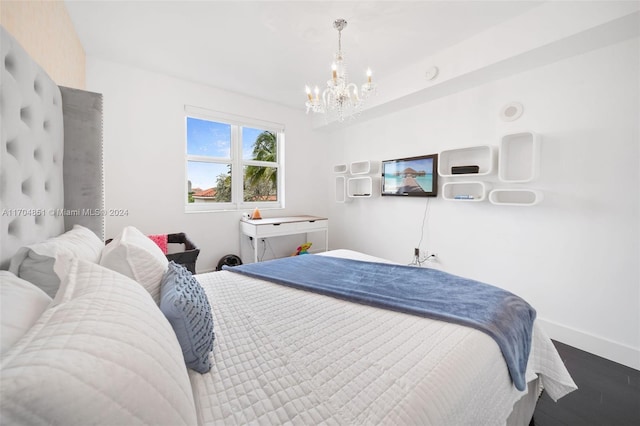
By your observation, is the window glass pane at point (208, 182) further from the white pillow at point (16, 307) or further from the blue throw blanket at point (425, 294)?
the white pillow at point (16, 307)

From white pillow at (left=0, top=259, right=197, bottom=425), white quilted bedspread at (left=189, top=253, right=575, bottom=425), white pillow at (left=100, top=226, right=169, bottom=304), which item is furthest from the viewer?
white pillow at (left=100, top=226, right=169, bottom=304)

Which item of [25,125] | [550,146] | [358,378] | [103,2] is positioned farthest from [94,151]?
[550,146]

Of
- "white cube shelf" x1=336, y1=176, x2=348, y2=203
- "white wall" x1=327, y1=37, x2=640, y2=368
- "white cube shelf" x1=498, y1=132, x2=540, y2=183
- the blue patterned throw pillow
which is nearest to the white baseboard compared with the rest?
"white wall" x1=327, y1=37, x2=640, y2=368

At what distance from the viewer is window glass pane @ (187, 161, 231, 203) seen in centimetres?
346

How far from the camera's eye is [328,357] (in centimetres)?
87

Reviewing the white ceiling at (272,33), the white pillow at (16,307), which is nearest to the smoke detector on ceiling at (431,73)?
the white ceiling at (272,33)

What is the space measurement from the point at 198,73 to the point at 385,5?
214 cm

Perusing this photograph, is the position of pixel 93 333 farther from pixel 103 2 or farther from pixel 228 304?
pixel 103 2

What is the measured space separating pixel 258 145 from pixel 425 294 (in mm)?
3339

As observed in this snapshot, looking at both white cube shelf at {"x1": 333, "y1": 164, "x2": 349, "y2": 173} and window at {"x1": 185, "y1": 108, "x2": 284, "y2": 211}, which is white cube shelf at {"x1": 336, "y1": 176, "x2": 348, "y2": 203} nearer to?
white cube shelf at {"x1": 333, "y1": 164, "x2": 349, "y2": 173}

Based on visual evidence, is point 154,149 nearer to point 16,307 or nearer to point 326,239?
point 326,239

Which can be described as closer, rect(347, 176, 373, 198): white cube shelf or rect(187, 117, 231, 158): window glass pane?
rect(187, 117, 231, 158): window glass pane

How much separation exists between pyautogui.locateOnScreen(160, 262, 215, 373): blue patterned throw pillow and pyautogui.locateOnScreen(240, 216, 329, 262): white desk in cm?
244

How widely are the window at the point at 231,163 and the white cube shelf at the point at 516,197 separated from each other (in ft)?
9.27
